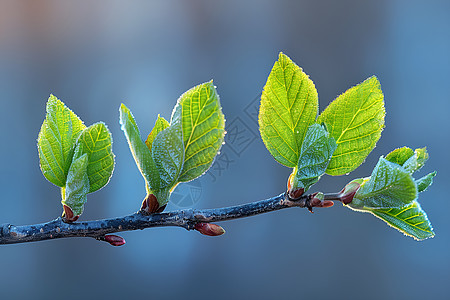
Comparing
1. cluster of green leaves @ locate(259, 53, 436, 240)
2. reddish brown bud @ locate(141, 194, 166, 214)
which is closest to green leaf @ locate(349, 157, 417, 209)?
cluster of green leaves @ locate(259, 53, 436, 240)

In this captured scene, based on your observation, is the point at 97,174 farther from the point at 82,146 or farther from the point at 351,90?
the point at 351,90

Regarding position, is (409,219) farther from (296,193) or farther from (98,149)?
(98,149)

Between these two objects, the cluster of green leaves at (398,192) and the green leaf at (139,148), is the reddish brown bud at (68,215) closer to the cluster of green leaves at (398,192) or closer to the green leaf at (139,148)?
the green leaf at (139,148)

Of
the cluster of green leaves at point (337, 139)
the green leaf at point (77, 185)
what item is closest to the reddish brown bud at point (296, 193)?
the cluster of green leaves at point (337, 139)

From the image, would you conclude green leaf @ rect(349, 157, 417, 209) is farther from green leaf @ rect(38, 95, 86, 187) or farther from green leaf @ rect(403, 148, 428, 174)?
green leaf @ rect(38, 95, 86, 187)

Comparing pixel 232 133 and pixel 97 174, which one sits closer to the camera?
pixel 97 174

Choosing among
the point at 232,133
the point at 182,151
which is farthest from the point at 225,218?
the point at 232,133

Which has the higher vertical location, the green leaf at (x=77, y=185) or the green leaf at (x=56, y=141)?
the green leaf at (x=56, y=141)
